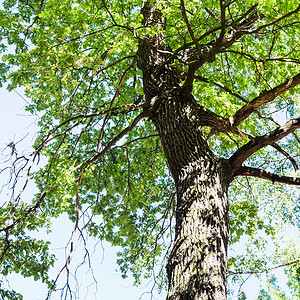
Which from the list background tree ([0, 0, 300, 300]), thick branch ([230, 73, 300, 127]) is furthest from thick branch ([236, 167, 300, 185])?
thick branch ([230, 73, 300, 127])

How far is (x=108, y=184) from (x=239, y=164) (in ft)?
12.0

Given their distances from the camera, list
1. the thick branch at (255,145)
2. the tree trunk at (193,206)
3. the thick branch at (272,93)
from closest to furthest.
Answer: the tree trunk at (193,206)
the thick branch at (255,145)
the thick branch at (272,93)

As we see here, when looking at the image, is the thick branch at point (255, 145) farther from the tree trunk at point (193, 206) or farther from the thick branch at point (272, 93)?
the thick branch at point (272, 93)

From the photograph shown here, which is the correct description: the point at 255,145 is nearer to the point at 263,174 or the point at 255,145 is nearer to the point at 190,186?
the point at 263,174

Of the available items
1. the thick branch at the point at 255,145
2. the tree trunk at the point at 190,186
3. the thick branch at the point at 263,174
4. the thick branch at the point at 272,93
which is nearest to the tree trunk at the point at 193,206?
the tree trunk at the point at 190,186

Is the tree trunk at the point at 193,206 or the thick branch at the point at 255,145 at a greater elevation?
the thick branch at the point at 255,145

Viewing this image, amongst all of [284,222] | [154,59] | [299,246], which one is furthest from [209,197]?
[299,246]

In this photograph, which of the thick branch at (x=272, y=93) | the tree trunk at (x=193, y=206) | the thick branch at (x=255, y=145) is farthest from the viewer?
the thick branch at (x=272, y=93)

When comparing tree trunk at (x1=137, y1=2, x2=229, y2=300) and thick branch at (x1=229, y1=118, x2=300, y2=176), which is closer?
tree trunk at (x1=137, y1=2, x2=229, y2=300)

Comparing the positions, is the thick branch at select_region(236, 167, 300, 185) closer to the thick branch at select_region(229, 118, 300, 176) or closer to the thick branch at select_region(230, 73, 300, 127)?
the thick branch at select_region(229, 118, 300, 176)

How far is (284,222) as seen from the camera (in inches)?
450

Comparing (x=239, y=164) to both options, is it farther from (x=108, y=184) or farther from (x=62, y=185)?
(x=108, y=184)

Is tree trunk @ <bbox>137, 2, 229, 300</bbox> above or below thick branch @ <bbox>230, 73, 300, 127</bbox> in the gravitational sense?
below

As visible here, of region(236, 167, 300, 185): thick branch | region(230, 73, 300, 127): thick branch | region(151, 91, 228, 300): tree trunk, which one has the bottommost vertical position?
region(151, 91, 228, 300): tree trunk
